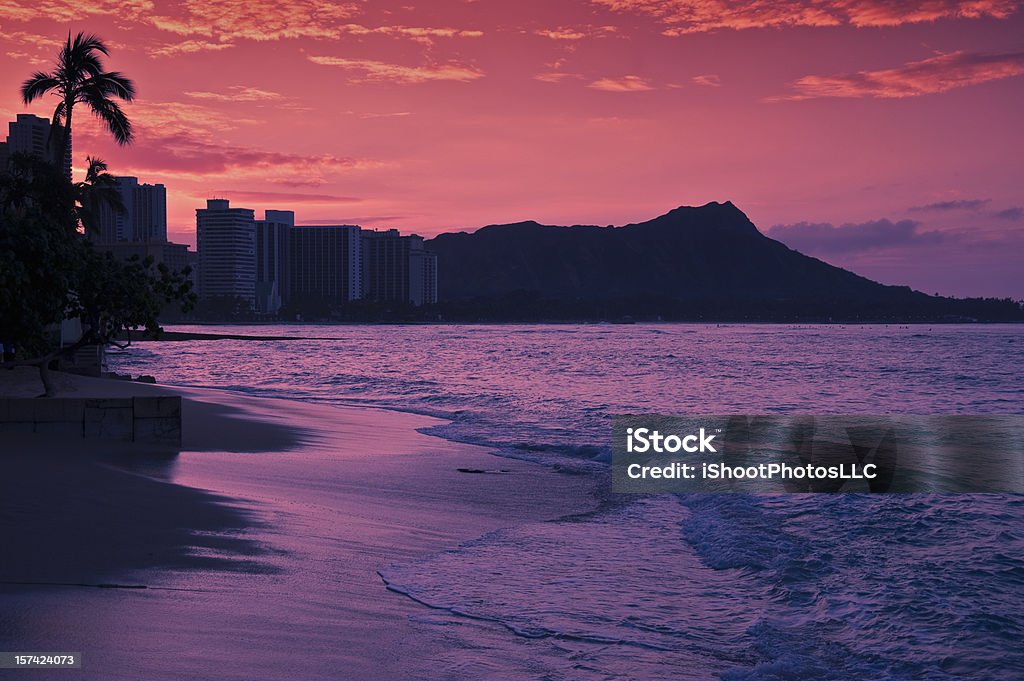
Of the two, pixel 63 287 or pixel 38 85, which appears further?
pixel 38 85

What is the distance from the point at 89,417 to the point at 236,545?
7942mm

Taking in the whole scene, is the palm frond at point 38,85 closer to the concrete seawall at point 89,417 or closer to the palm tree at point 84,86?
the palm tree at point 84,86

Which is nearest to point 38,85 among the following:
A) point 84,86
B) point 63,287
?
point 84,86

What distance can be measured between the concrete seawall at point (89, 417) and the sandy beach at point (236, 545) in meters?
0.35

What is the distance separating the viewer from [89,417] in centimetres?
1550

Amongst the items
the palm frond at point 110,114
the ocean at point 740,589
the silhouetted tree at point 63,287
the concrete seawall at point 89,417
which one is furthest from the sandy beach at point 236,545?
the palm frond at point 110,114

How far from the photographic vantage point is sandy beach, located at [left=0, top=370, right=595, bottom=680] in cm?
605

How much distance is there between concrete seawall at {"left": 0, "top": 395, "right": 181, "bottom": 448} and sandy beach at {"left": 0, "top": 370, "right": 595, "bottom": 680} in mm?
348

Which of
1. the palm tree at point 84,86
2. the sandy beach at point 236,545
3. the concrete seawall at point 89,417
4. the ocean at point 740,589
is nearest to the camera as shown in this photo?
the sandy beach at point 236,545

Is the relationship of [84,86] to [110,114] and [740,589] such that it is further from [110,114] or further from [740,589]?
[740,589]

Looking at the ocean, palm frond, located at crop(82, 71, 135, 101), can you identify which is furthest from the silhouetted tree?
palm frond, located at crop(82, 71, 135, 101)

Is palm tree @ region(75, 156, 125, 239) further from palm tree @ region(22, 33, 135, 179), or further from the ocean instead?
the ocean

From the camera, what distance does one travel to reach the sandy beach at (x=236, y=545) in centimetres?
605

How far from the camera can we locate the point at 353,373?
53.2 meters
